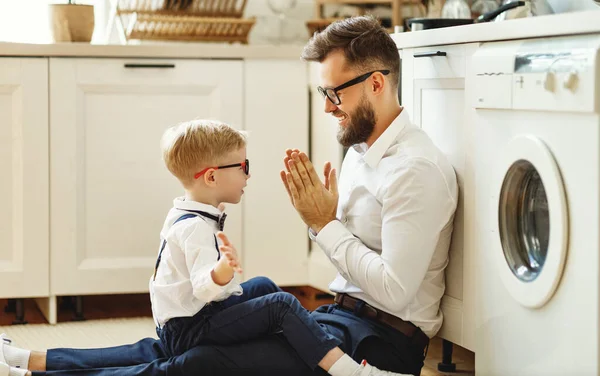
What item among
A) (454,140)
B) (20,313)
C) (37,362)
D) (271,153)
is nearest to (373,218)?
(454,140)

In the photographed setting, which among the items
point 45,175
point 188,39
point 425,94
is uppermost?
point 188,39

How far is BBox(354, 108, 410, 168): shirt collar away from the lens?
81.8 inches

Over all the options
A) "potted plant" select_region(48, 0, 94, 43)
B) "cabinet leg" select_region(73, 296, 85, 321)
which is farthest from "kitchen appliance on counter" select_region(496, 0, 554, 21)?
"cabinet leg" select_region(73, 296, 85, 321)

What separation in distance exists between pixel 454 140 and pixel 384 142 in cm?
19

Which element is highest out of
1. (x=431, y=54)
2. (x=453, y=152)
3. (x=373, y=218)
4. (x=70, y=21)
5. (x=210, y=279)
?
(x=70, y=21)

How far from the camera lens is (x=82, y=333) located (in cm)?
279

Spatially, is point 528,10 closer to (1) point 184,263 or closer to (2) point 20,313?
(1) point 184,263

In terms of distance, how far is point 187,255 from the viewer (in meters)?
2.00

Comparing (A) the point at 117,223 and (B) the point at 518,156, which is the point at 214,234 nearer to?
(B) the point at 518,156

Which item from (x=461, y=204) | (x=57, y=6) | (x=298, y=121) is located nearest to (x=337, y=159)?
(x=298, y=121)

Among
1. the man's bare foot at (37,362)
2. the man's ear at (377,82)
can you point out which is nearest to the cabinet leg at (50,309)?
the man's bare foot at (37,362)

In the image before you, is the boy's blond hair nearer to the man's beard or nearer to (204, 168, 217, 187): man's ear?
(204, 168, 217, 187): man's ear

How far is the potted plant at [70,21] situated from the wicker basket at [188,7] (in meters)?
0.20

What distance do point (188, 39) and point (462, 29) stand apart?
1390 mm
